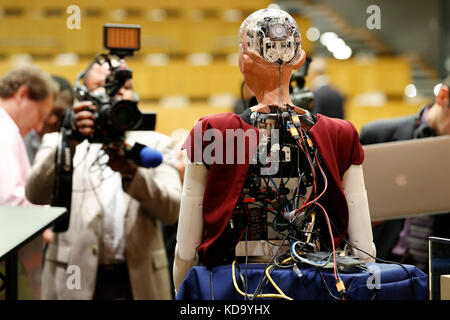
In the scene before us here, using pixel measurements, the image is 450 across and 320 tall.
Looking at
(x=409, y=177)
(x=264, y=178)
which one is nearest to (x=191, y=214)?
(x=264, y=178)

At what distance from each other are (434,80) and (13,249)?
191 inches

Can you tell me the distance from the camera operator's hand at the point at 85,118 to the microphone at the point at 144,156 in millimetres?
116

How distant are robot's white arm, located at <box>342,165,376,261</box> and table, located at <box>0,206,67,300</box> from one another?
0.74 metres

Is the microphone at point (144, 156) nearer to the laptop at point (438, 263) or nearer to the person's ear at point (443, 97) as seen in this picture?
the laptop at point (438, 263)

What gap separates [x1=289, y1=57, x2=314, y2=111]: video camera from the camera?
166cm

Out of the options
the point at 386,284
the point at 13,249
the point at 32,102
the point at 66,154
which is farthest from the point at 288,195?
the point at 32,102

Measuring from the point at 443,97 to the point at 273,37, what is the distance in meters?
1.03

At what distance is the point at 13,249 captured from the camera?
4.66 feet

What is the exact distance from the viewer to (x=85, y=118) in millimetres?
1723

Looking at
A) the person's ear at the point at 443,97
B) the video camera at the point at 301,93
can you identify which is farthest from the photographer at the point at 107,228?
the person's ear at the point at 443,97

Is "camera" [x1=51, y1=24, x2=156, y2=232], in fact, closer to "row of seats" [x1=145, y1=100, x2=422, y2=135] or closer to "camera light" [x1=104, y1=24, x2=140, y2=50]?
"camera light" [x1=104, y1=24, x2=140, y2=50]

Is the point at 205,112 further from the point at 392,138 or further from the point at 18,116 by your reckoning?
the point at 392,138

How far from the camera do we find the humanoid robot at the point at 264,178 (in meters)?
1.24
